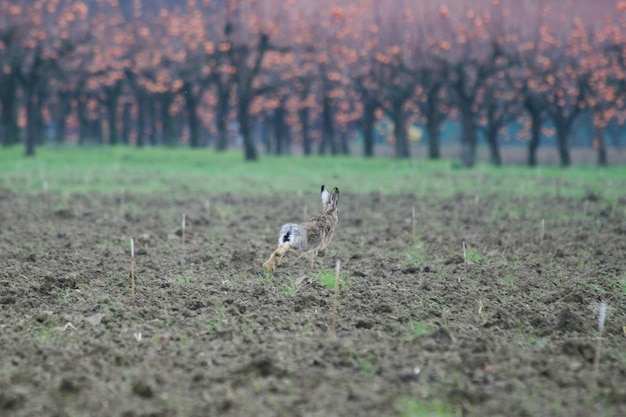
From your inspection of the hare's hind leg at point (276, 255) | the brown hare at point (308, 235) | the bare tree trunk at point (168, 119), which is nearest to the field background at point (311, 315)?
the hare's hind leg at point (276, 255)

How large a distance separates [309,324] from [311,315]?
39 cm

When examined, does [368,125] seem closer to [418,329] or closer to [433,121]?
[433,121]

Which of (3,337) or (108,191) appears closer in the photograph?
(3,337)

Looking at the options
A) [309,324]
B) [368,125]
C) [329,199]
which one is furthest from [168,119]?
[309,324]

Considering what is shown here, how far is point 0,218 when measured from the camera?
14453mm

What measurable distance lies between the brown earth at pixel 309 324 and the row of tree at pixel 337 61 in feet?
82.9

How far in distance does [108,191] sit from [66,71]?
21456 mm

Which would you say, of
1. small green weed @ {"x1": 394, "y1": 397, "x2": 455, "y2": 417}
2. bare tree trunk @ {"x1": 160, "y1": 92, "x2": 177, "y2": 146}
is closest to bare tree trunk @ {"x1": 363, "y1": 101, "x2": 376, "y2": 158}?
bare tree trunk @ {"x1": 160, "y1": 92, "x2": 177, "y2": 146}

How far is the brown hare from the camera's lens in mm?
8367

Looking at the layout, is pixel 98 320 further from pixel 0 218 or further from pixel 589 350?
pixel 0 218

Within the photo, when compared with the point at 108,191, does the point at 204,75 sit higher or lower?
higher

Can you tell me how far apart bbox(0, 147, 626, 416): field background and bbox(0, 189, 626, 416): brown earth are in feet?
0.07

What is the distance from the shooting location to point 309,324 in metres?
7.19

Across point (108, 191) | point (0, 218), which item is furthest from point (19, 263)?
point (108, 191)
